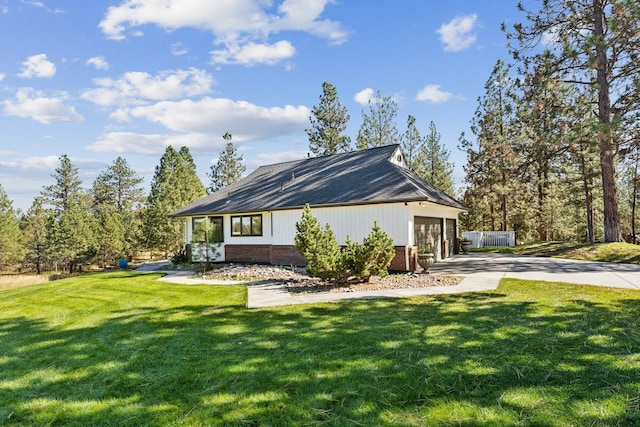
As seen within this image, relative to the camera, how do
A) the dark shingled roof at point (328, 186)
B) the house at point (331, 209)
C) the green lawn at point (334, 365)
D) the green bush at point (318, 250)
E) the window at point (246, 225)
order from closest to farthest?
the green lawn at point (334, 365), the green bush at point (318, 250), the house at point (331, 209), the dark shingled roof at point (328, 186), the window at point (246, 225)

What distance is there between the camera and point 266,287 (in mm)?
9477

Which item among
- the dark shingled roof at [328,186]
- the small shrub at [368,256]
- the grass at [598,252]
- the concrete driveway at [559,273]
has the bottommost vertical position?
the concrete driveway at [559,273]

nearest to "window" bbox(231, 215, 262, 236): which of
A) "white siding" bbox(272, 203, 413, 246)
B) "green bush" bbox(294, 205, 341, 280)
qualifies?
"white siding" bbox(272, 203, 413, 246)

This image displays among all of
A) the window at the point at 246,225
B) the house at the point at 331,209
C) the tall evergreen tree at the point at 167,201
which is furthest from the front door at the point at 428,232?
the tall evergreen tree at the point at 167,201

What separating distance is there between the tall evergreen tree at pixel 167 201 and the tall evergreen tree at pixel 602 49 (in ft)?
78.1

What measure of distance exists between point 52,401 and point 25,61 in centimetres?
1351

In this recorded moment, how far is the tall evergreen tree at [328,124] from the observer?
30.6 metres

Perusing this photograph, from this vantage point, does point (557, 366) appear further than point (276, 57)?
No

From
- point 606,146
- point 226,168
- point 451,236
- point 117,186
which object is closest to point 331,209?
point 451,236

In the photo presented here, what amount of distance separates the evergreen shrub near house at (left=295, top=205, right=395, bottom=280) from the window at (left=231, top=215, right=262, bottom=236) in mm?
6465

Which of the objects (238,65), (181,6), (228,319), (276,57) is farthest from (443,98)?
(228,319)

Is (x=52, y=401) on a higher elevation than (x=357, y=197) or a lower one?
lower

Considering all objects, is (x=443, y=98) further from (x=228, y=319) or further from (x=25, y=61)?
(x=25, y=61)

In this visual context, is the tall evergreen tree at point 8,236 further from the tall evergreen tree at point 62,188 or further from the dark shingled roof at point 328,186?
the dark shingled roof at point 328,186
